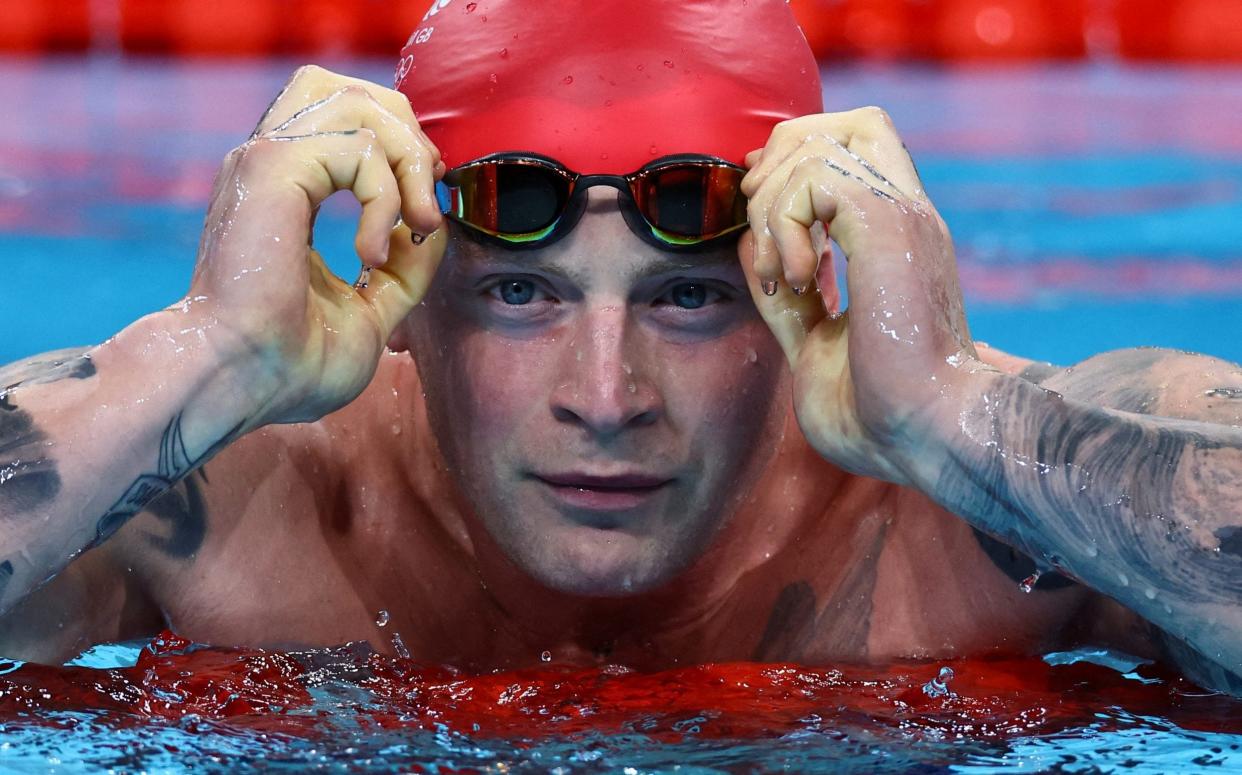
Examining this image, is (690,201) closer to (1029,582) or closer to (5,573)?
(1029,582)

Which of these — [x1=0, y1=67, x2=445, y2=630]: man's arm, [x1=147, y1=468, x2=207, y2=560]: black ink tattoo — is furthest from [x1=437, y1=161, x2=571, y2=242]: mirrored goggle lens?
[x1=147, y1=468, x2=207, y2=560]: black ink tattoo

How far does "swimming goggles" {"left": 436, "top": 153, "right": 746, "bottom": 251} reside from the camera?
219 cm

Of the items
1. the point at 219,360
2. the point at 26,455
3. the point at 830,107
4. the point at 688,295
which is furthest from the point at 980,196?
the point at 26,455

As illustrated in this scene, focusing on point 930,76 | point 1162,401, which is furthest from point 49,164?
point 1162,401

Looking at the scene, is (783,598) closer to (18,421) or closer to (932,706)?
(932,706)

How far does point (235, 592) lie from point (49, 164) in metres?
5.87

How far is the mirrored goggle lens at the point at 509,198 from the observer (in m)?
2.19

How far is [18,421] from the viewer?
2064 mm

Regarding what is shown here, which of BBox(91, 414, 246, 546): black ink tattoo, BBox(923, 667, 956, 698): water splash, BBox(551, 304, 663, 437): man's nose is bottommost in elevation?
BBox(923, 667, 956, 698): water splash

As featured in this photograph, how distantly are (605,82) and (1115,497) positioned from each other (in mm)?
849

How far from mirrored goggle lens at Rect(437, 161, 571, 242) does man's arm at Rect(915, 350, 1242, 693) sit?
1.90 feet

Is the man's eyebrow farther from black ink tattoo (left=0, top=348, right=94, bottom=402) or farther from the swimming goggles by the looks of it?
black ink tattoo (left=0, top=348, right=94, bottom=402)

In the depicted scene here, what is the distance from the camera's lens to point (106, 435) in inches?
80.0

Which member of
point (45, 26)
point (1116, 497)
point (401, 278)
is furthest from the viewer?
point (45, 26)
